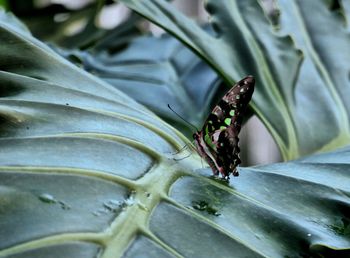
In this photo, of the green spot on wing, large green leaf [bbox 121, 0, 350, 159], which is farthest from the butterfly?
large green leaf [bbox 121, 0, 350, 159]

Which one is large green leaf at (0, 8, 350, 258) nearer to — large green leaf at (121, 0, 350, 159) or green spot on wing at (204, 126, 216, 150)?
green spot on wing at (204, 126, 216, 150)

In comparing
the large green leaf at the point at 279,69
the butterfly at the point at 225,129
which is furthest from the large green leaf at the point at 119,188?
the large green leaf at the point at 279,69

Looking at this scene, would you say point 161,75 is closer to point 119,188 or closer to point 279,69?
point 279,69

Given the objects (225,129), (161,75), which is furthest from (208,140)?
(161,75)

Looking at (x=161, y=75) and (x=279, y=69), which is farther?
(x=161, y=75)

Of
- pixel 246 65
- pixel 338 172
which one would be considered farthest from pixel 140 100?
pixel 338 172
